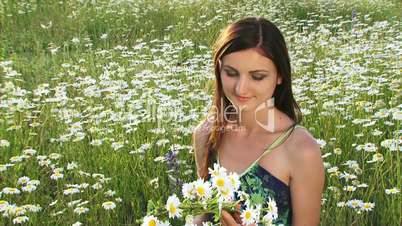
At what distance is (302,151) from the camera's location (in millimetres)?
1963

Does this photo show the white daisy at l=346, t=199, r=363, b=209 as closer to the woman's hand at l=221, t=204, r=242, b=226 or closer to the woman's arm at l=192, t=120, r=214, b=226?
the woman's arm at l=192, t=120, r=214, b=226

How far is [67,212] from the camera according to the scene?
9.64ft

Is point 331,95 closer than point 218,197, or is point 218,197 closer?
point 218,197

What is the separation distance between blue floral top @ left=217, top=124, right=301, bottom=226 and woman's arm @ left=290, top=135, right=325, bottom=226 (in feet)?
0.13

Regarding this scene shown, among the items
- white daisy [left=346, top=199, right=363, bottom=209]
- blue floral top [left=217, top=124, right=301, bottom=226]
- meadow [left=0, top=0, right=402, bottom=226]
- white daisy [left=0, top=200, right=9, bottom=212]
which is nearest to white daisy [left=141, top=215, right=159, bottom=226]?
meadow [left=0, top=0, right=402, bottom=226]

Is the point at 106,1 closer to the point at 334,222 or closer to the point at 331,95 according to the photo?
the point at 331,95

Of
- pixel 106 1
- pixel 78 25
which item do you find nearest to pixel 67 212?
pixel 78 25

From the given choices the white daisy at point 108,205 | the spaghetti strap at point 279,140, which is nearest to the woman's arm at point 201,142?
the spaghetti strap at point 279,140

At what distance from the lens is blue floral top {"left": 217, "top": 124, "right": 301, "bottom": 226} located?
2021mm

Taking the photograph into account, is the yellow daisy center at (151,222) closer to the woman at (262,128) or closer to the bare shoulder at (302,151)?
the woman at (262,128)

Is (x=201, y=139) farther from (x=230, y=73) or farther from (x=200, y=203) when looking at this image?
(x=200, y=203)

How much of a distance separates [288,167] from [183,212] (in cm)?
82

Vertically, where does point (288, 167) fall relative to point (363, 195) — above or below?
above

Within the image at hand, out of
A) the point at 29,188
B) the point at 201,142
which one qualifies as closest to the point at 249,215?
the point at 201,142
